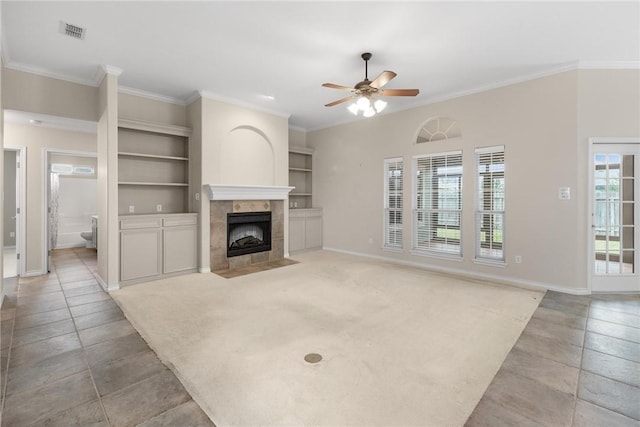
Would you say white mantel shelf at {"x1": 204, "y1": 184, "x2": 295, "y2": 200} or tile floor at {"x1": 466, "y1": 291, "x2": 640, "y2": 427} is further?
white mantel shelf at {"x1": 204, "y1": 184, "x2": 295, "y2": 200}

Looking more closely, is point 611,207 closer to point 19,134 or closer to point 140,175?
point 140,175

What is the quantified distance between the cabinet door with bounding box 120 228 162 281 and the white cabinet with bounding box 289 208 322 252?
2.77 meters

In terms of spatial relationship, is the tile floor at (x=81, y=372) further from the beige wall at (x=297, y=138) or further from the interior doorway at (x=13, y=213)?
the beige wall at (x=297, y=138)

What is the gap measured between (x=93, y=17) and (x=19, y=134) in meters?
3.30

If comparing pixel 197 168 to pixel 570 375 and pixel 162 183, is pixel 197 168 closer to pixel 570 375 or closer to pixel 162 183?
pixel 162 183

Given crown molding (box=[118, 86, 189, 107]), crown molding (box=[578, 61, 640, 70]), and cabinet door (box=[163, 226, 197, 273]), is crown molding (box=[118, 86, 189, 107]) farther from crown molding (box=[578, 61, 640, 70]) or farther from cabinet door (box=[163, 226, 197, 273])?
crown molding (box=[578, 61, 640, 70])

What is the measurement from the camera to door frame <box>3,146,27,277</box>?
15.6 ft

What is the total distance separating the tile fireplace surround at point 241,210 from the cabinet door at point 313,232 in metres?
0.90

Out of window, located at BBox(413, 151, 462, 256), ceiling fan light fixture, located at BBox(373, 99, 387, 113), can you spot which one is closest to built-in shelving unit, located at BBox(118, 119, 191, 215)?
ceiling fan light fixture, located at BBox(373, 99, 387, 113)

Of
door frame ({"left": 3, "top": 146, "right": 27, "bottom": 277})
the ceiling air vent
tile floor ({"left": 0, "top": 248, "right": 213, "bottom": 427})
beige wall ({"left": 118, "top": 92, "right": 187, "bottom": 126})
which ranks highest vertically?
the ceiling air vent

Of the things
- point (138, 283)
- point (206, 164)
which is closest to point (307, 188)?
point (206, 164)

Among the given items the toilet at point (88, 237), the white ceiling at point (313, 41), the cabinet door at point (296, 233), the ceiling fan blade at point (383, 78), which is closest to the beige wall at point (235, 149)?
the cabinet door at point (296, 233)

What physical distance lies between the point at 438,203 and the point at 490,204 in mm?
840

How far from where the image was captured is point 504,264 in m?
4.53
